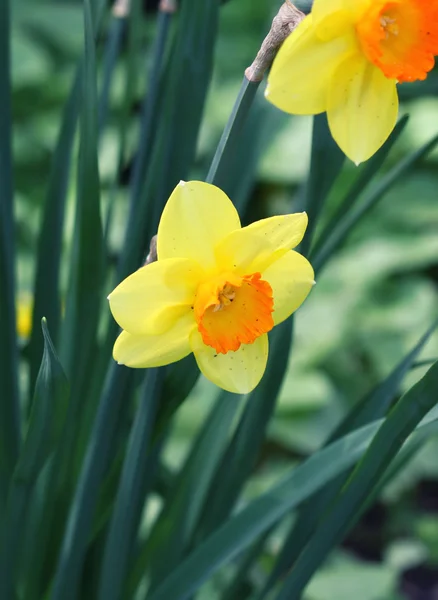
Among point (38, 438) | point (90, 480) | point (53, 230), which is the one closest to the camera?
point (38, 438)

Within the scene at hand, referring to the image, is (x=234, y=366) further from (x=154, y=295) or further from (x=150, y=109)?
(x=150, y=109)

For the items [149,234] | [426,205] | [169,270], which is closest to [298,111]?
[169,270]

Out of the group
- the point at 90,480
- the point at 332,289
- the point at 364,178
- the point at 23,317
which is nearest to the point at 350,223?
the point at 364,178

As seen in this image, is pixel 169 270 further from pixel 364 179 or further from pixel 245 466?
pixel 245 466

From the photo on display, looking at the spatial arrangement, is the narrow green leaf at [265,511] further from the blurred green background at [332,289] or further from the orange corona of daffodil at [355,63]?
the blurred green background at [332,289]

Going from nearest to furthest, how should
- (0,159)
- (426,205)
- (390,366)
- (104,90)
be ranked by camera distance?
(0,159) < (104,90) < (390,366) < (426,205)

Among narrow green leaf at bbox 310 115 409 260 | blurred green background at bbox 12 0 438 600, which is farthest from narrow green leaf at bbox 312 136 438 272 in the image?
blurred green background at bbox 12 0 438 600
